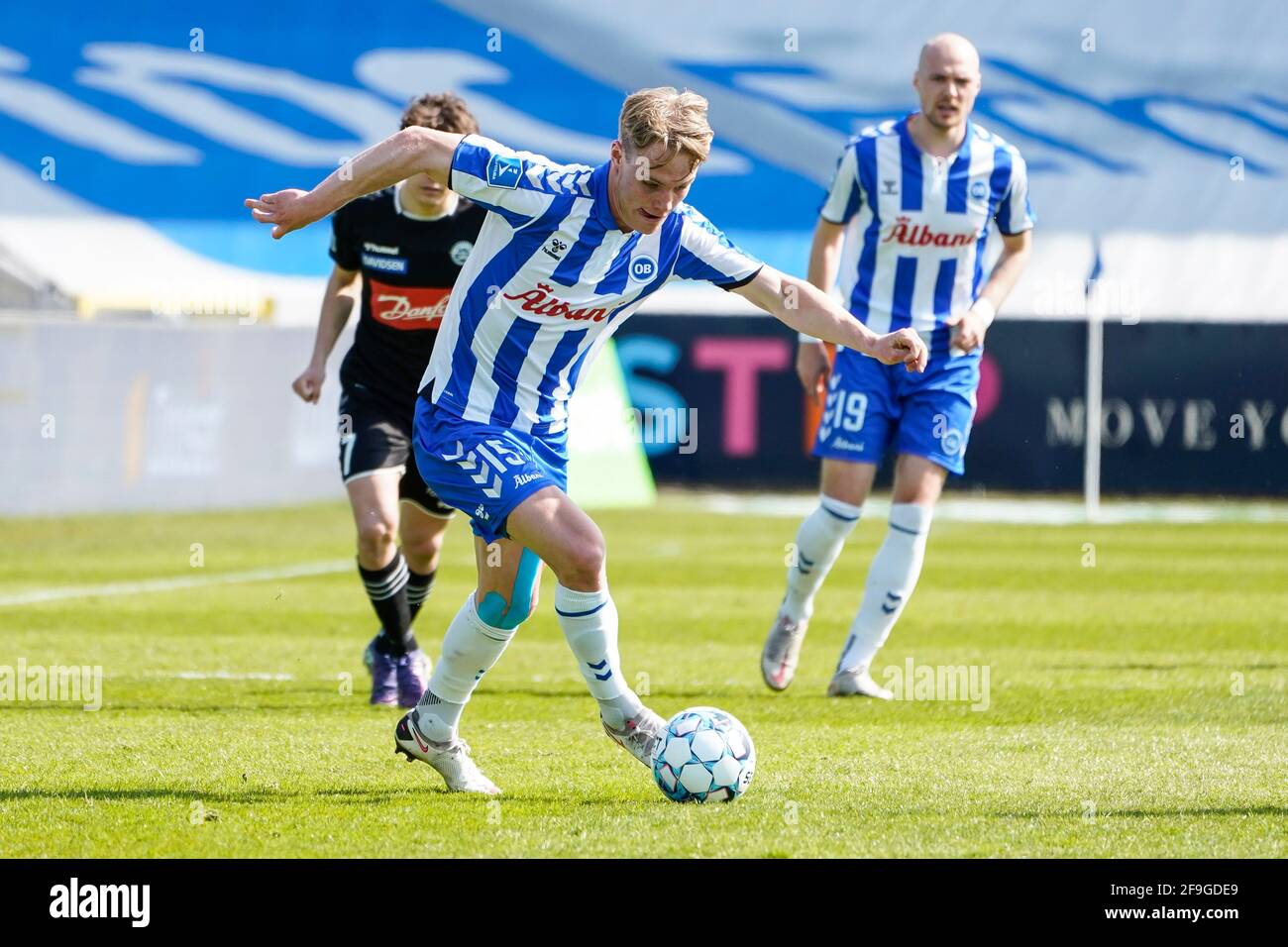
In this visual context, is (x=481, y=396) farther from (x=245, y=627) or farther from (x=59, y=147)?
(x=59, y=147)

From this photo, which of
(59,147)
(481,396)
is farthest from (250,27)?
(481,396)

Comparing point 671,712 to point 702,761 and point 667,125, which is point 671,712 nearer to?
point 702,761

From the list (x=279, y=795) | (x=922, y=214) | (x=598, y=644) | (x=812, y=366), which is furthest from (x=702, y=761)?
(x=922, y=214)

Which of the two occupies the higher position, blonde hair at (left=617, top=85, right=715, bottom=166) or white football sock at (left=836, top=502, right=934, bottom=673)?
blonde hair at (left=617, top=85, right=715, bottom=166)

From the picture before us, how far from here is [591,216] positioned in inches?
183

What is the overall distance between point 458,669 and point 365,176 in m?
1.36

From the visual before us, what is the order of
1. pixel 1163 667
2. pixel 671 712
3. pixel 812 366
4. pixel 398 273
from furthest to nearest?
→ pixel 1163 667, pixel 812 366, pixel 398 273, pixel 671 712

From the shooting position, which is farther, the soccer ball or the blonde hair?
the soccer ball

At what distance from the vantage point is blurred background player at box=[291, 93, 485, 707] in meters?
6.64

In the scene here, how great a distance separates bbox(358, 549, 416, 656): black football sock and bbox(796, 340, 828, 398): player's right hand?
68.3 inches

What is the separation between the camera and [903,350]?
4660 millimetres

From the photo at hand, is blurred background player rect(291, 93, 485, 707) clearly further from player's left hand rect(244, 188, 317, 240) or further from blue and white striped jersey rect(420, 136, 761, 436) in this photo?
player's left hand rect(244, 188, 317, 240)

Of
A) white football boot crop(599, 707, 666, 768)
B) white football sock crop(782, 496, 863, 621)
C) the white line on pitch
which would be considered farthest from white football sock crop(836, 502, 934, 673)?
the white line on pitch
